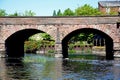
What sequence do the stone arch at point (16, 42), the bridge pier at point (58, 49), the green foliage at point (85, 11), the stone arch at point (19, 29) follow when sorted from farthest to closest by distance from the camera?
the green foliage at point (85, 11) < the stone arch at point (16, 42) < the stone arch at point (19, 29) < the bridge pier at point (58, 49)

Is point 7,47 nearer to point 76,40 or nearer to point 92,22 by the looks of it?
point 92,22

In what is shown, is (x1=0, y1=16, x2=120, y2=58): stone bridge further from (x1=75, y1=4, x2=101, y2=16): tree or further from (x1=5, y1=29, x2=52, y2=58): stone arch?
(x1=75, y1=4, x2=101, y2=16): tree

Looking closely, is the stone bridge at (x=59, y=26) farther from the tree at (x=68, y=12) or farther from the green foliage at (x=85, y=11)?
the tree at (x=68, y=12)

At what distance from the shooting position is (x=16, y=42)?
3428 inches

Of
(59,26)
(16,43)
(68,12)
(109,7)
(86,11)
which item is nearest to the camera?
(59,26)

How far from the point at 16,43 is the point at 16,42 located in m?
0.33

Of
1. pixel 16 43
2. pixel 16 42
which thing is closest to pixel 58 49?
pixel 16 42

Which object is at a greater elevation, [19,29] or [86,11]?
[86,11]

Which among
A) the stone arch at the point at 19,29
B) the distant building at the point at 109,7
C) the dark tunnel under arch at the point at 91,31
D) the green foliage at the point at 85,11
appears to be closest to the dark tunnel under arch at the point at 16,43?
the stone arch at the point at 19,29

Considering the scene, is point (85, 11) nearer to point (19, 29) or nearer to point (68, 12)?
point (68, 12)

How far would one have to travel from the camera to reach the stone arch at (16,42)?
263 feet

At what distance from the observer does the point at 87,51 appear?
12088cm

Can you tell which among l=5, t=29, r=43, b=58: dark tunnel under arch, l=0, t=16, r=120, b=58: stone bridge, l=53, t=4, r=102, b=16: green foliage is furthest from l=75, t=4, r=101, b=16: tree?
l=0, t=16, r=120, b=58: stone bridge

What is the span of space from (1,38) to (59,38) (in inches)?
430
